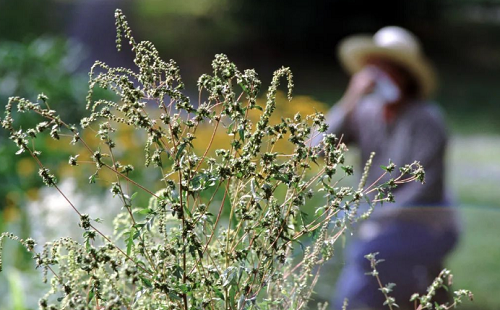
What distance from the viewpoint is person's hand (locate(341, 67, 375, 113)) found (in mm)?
3484

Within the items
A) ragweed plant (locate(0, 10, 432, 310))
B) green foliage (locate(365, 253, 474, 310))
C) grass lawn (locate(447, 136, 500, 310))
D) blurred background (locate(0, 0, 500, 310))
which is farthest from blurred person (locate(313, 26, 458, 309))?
blurred background (locate(0, 0, 500, 310))

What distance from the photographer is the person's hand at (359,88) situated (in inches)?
137

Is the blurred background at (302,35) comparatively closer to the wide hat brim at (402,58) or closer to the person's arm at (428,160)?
the wide hat brim at (402,58)

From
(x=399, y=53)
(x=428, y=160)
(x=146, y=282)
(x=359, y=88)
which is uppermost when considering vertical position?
(x=399, y=53)

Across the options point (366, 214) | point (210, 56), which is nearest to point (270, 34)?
point (210, 56)

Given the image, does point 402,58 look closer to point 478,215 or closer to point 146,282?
point 146,282

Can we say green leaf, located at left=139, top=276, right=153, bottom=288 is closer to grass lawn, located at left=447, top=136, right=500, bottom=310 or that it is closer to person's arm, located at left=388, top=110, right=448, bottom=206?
person's arm, located at left=388, top=110, right=448, bottom=206

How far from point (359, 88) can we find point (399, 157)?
12.7 inches

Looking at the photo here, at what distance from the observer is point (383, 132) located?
3.48 meters

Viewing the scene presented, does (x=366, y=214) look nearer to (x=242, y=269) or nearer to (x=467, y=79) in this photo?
(x=242, y=269)

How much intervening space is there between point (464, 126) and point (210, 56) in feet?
11.7

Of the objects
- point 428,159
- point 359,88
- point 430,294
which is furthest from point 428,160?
point 430,294

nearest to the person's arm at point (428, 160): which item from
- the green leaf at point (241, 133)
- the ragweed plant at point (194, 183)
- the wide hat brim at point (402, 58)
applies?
the wide hat brim at point (402, 58)

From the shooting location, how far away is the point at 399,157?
11.2ft
